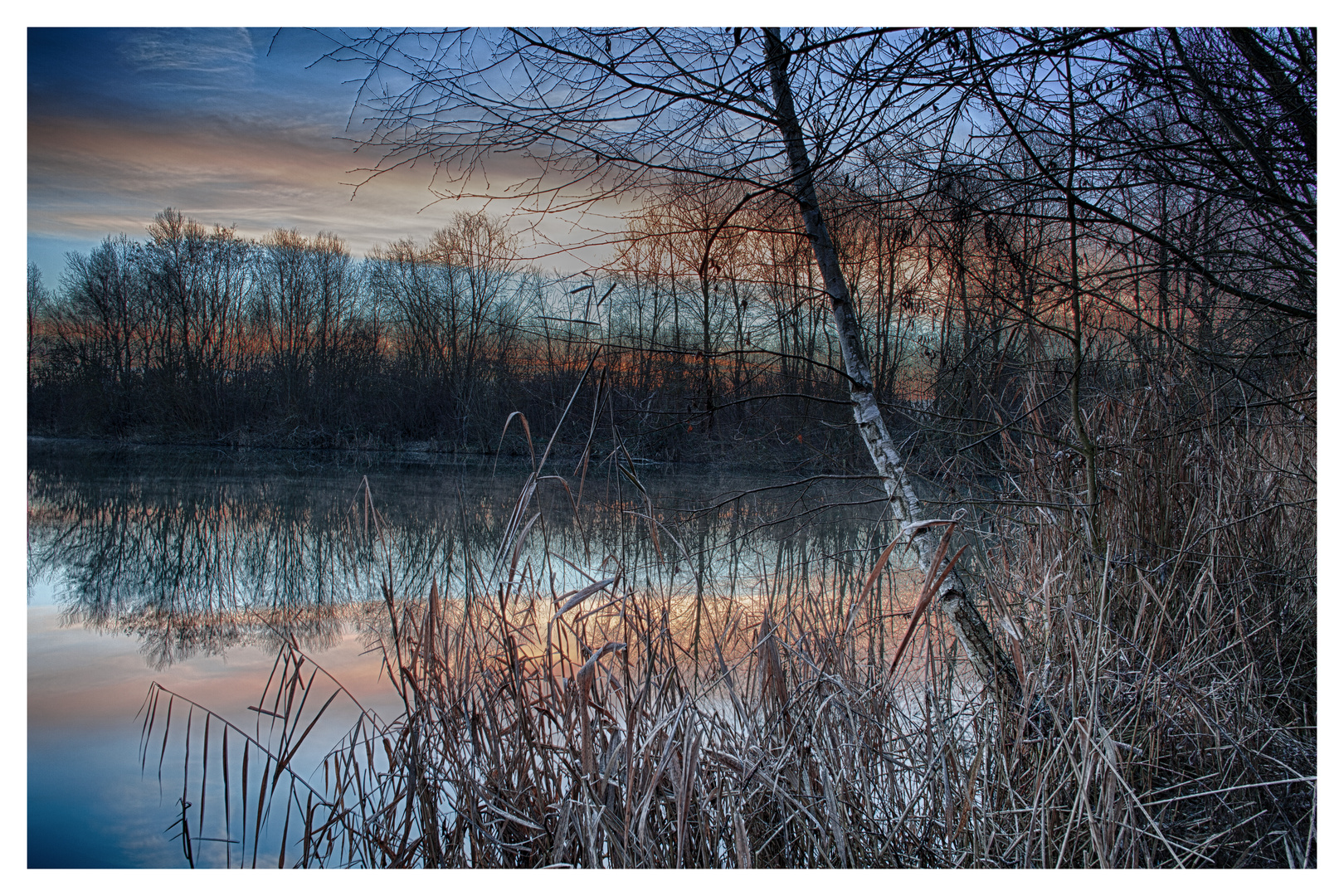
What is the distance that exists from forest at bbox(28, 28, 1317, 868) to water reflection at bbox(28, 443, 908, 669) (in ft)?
0.62

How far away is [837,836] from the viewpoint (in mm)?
1314

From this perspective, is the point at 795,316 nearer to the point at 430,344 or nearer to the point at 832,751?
the point at 832,751

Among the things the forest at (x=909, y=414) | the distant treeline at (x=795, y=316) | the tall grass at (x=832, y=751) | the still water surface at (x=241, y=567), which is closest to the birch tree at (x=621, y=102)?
the forest at (x=909, y=414)

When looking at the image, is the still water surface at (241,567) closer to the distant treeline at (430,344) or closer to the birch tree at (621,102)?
the distant treeline at (430,344)

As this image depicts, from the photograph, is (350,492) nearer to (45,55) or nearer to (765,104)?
(45,55)

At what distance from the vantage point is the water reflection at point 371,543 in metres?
1.98

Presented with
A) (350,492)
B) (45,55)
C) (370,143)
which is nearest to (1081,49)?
(370,143)

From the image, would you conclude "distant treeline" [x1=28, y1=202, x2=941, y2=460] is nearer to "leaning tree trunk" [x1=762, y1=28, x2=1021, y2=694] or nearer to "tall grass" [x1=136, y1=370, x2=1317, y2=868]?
"leaning tree trunk" [x1=762, y1=28, x2=1021, y2=694]

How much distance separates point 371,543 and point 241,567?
11.2 feet

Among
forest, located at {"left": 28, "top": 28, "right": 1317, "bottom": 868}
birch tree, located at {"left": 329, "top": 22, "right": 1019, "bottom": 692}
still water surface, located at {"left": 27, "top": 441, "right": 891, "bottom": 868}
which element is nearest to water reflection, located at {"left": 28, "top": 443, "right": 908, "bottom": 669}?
still water surface, located at {"left": 27, "top": 441, "right": 891, "bottom": 868}

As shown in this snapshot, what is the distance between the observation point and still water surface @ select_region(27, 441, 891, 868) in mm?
1904

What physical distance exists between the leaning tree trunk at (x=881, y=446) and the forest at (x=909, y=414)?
1 cm

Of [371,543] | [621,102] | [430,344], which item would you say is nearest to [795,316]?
[621,102]

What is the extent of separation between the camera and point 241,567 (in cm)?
488
